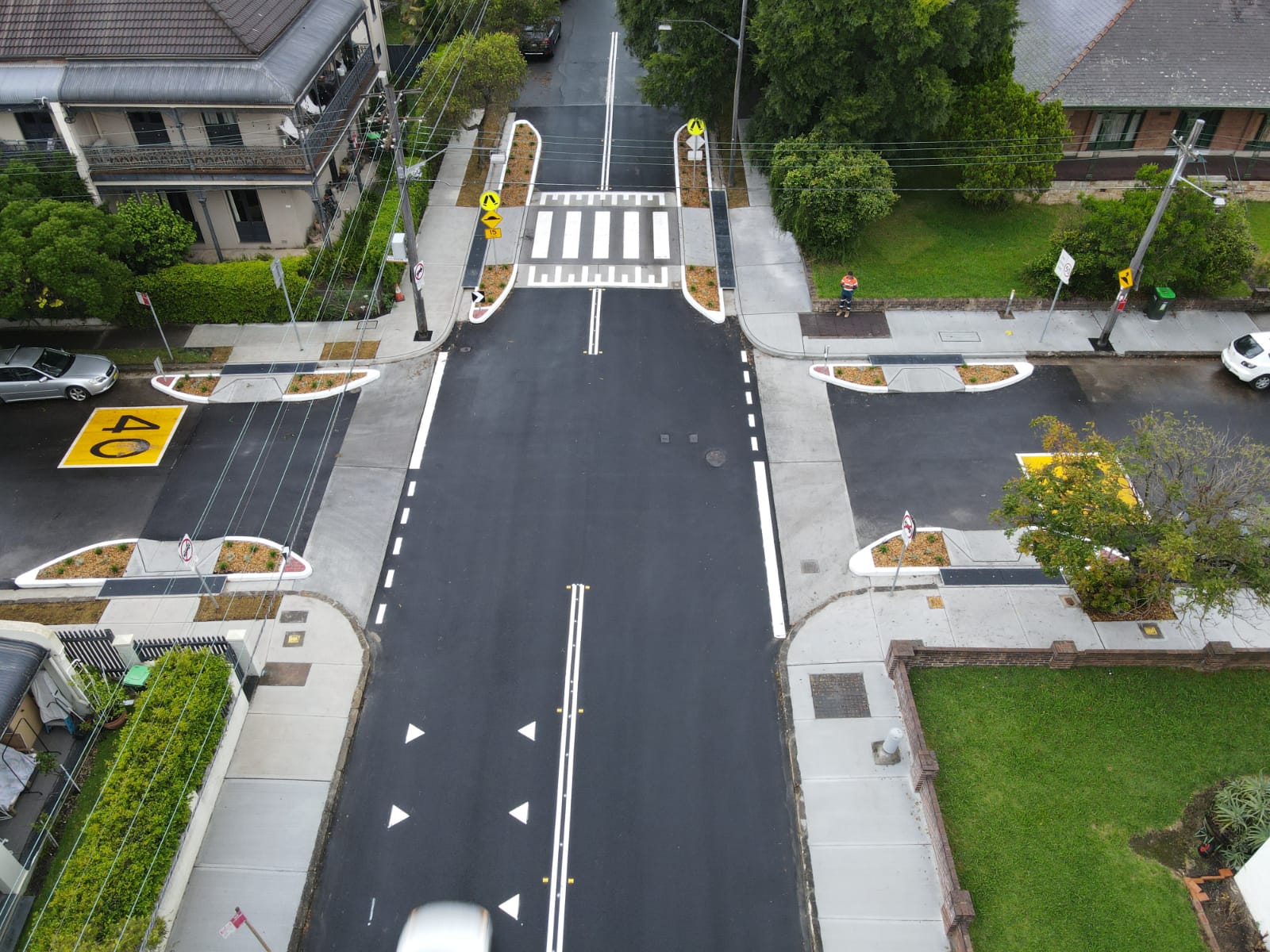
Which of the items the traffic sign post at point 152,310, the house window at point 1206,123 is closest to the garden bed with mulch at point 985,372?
the house window at point 1206,123

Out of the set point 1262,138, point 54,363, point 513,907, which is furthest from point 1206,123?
point 54,363

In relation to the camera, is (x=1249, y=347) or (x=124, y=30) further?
(x=124, y=30)

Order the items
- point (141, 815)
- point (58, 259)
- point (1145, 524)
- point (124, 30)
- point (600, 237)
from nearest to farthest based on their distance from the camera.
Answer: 1. point (141, 815)
2. point (1145, 524)
3. point (58, 259)
4. point (124, 30)
5. point (600, 237)

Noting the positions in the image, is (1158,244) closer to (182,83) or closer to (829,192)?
(829,192)

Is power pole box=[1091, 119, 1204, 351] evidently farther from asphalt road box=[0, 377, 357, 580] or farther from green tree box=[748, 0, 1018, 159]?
asphalt road box=[0, 377, 357, 580]

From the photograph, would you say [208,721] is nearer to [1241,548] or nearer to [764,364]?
[764,364]

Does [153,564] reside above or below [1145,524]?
above
